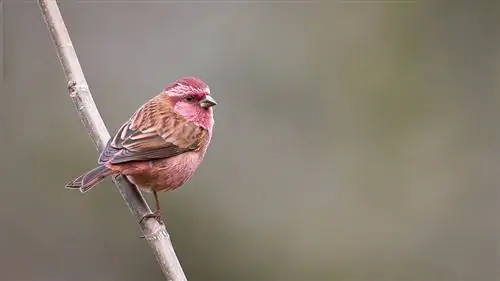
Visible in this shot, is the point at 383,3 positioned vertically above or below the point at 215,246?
above

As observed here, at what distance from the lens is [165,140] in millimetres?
5020

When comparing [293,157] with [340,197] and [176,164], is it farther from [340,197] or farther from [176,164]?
[176,164]

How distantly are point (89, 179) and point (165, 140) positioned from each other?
780 millimetres

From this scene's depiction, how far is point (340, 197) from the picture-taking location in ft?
29.1

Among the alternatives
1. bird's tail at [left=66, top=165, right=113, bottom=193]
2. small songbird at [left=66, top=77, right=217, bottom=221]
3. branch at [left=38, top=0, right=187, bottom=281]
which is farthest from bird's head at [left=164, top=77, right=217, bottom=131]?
bird's tail at [left=66, top=165, right=113, bottom=193]

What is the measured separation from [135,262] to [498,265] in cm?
398

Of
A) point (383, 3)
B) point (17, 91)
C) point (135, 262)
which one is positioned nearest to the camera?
point (135, 262)

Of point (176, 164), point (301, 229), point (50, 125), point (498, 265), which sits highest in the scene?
point (50, 125)

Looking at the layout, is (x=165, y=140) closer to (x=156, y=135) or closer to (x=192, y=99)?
(x=156, y=135)

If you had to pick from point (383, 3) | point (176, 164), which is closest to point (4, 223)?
point (176, 164)

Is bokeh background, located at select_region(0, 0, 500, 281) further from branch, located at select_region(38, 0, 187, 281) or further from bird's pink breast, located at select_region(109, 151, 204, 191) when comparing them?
branch, located at select_region(38, 0, 187, 281)

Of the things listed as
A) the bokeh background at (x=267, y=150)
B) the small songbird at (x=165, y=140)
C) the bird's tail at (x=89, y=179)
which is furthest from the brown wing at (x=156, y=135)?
the bokeh background at (x=267, y=150)

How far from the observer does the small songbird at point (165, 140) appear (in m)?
4.64

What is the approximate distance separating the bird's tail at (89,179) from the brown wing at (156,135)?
16cm
